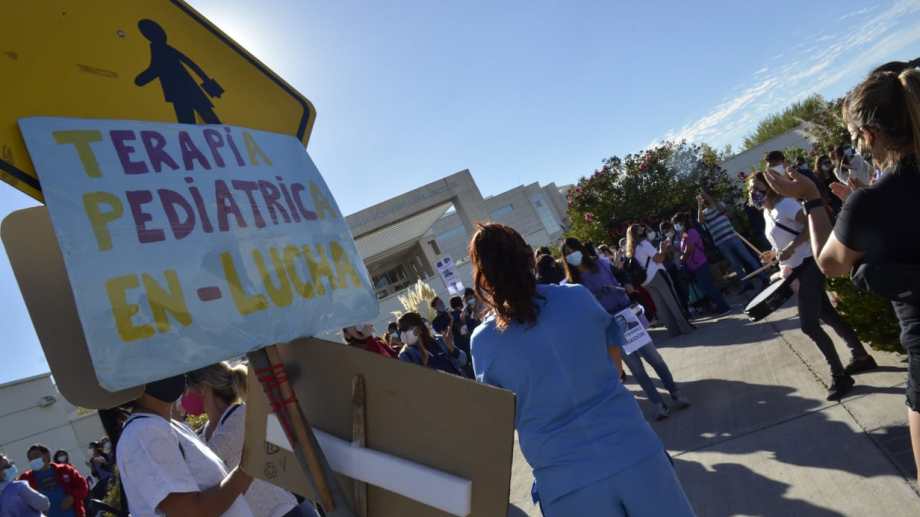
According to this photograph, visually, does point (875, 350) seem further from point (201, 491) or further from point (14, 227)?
point (14, 227)

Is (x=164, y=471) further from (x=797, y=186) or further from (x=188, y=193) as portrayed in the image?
(x=797, y=186)

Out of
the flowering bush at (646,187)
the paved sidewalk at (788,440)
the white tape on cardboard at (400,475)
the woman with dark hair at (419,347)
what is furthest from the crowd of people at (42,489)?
the flowering bush at (646,187)

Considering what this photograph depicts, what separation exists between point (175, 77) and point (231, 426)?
202 centimetres

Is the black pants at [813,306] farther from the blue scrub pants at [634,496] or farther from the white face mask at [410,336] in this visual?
Answer: the white face mask at [410,336]

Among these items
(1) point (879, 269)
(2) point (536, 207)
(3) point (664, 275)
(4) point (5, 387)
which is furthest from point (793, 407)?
(2) point (536, 207)

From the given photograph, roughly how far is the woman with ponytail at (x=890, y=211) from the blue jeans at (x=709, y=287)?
320 inches

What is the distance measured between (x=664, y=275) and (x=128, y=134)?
28.3ft

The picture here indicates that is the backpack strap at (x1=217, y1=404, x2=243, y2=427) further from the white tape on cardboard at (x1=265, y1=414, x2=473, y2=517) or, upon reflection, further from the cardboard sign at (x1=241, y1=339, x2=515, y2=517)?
the white tape on cardboard at (x1=265, y1=414, x2=473, y2=517)

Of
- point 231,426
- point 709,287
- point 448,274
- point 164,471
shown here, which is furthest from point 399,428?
point 448,274

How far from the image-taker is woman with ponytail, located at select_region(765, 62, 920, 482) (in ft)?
6.58

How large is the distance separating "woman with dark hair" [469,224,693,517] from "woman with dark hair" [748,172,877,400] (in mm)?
2638

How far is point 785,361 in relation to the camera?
588 cm

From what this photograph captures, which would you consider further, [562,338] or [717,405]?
[717,405]

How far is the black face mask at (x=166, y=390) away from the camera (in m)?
2.25
